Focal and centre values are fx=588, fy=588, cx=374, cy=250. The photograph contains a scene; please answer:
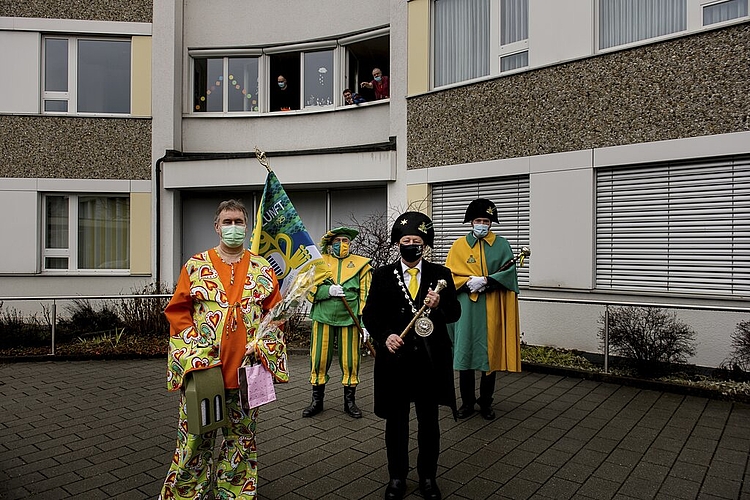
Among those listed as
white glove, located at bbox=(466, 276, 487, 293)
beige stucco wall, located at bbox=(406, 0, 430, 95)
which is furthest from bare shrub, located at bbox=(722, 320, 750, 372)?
beige stucco wall, located at bbox=(406, 0, 430, 95)

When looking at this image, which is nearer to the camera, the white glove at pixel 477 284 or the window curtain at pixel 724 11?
the white glove at pixel 477 284

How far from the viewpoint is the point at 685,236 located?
27.8 ft

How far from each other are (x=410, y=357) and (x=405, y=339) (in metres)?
0.13

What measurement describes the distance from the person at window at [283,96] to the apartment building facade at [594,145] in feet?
11.3

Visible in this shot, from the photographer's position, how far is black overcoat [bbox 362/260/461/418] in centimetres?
421

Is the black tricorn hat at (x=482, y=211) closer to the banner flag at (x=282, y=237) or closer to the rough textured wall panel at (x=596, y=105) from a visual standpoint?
the banner flag at (x=282, y=237)

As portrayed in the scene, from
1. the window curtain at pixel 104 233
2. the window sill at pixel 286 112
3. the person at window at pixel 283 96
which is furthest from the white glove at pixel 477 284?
the window curtain at pixel 104 233

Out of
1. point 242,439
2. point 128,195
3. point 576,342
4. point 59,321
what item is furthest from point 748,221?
point 128,195

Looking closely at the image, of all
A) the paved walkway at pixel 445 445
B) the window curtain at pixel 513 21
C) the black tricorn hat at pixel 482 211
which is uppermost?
the window curtain at pixel 513 21

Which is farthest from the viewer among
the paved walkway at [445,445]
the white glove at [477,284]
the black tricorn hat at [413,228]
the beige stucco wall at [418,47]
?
the beige stucco wall at [418,47]

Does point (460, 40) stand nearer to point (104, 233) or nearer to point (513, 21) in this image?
point (513, 21)

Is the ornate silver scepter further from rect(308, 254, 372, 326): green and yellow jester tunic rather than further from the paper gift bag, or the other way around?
rect(308, 254, 372, 326): green and yellow jester tunic

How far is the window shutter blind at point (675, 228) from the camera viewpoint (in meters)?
8.02

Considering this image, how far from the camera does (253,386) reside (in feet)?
11.9
